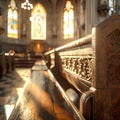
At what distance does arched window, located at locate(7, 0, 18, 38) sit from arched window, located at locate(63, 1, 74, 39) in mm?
5580

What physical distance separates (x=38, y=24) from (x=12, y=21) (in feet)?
10.3

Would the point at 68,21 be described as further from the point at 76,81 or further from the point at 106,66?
the point at 106,66

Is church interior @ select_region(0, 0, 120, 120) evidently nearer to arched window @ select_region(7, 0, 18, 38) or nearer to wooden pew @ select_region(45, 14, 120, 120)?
wooden pew @ select_region(45, 14, 120, 120)

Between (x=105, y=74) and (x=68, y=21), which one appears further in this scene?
(x=68, y=21)

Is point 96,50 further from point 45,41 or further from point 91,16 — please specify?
point 45,41

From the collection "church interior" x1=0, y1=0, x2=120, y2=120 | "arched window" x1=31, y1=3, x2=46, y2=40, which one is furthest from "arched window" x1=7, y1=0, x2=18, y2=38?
"church interior" x1=0, y1=0, x2=120, y2=120

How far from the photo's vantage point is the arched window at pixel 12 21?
18531 mm

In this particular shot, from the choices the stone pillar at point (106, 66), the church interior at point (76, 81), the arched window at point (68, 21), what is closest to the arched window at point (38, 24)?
the arched window at point (68, 21)

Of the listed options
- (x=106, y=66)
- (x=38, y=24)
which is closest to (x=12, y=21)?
(x=38, y=24)

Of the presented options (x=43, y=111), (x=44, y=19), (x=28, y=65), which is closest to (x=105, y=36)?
(x=43, y=111)

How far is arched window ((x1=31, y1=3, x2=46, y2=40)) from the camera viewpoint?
20.3m

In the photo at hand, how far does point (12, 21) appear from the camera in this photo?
61.7ft

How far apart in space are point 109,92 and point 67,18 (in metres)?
19.4

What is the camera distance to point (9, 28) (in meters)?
18.5
